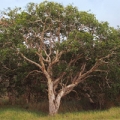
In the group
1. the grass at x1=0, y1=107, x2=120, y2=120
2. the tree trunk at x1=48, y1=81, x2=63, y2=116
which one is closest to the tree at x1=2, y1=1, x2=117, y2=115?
the tree trunk at x1=48, y1=81, x2=63, y2=116

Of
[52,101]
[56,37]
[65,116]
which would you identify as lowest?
[65,116]

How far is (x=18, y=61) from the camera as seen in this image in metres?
18.6

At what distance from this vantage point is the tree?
645 inches

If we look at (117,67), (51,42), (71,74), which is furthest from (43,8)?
(117,67)

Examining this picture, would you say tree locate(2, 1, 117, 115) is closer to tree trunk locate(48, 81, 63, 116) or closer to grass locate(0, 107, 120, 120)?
tree trunk locate(48, 81, 63, 116)

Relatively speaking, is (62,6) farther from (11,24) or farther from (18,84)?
(18,84)

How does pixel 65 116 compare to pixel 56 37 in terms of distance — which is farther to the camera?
pixel 56 37

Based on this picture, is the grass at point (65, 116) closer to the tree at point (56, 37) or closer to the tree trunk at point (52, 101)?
the tree trunk at point (52, 101)

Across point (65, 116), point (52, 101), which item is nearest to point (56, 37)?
point (52, 101)

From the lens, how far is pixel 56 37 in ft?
57.8

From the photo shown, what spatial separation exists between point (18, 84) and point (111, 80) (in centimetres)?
722

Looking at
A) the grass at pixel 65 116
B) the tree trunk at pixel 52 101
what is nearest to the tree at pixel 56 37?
the tree trunk at pixel 52 101

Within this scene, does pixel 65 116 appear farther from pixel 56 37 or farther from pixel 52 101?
pixel 56 37

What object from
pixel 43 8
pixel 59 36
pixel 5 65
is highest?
pixel 43 8
